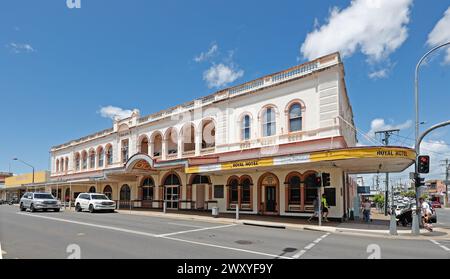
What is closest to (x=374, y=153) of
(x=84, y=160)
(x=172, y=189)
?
(x=172, y=189)

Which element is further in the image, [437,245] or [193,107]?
[193,107]

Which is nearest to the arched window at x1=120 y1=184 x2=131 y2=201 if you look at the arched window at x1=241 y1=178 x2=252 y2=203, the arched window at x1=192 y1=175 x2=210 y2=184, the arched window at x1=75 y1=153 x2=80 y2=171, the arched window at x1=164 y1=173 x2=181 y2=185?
the arched window at x1=164 y1=173 x2=181 y2=185

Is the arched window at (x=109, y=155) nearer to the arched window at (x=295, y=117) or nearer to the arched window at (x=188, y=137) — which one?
the arched window at (x=188, y=137)

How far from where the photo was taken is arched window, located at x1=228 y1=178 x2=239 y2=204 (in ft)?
83.6

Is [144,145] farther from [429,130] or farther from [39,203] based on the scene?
[429,130]

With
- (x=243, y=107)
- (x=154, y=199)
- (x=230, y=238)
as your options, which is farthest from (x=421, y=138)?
(x=154, y=199)

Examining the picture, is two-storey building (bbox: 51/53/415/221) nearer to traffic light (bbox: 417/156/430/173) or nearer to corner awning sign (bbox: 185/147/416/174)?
corner awning sign (bbox: 185/147/416/174)

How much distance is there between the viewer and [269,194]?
23.9 metres

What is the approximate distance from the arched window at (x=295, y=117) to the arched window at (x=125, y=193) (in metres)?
21.0

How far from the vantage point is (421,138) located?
1599 centimetres

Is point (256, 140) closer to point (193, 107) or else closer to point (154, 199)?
point (193, 107)

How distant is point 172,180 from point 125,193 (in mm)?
9109

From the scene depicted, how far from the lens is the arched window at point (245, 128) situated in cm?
2491
